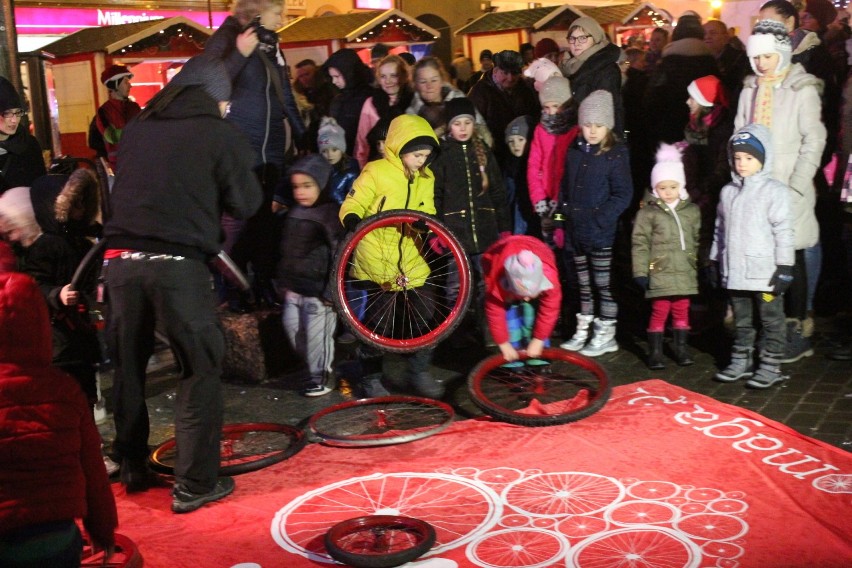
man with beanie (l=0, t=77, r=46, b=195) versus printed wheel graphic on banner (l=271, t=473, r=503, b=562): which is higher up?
man with beanie (l=0, t=77, r=46, b=195)

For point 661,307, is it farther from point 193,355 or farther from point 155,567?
point 155,567

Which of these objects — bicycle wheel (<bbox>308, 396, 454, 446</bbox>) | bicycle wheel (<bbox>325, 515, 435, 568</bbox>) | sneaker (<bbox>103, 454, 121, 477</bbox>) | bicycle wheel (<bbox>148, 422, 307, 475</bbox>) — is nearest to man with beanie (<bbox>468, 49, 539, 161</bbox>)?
bicycle wheel (<bbox>308, 396, 454, 446</bbox>)

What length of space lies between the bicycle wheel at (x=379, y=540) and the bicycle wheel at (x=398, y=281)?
1.95 meters

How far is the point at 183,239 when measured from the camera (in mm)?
5047

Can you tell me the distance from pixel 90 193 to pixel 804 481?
178 inches

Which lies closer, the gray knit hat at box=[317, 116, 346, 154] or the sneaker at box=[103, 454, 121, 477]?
the sneaker at box=[103, 454, 121, 477]

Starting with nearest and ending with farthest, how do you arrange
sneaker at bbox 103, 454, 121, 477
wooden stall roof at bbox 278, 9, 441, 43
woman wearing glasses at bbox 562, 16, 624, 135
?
sneaker at bbox 103, 454, 121, 477 < woman wearing glasses at bbox 562, 16, 624, 135 < wooden stall roof at bbox 278, 9, 441, 43

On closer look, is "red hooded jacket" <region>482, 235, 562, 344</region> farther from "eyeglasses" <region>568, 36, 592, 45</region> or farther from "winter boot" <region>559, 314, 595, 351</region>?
"eyeglasses" <region>568, 36, 592, 45</region>

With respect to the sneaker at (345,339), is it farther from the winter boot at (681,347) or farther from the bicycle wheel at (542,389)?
the winter boot at (681,347)

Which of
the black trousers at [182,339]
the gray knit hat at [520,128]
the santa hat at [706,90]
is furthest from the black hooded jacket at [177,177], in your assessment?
the santa hat at [706,90]

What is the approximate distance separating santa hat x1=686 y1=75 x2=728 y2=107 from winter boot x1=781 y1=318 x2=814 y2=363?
203 cm

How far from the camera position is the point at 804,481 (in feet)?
16.9

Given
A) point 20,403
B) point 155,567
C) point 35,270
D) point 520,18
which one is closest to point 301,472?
point 155,567

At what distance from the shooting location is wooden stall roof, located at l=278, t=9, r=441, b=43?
16047 mm
